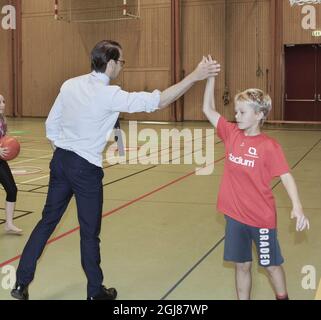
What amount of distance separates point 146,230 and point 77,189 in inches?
88.9

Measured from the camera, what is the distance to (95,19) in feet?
73.4

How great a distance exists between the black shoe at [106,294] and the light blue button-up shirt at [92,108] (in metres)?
0.94

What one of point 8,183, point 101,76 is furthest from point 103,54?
point 8,183

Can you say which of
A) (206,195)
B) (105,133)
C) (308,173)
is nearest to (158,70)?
(308,173)

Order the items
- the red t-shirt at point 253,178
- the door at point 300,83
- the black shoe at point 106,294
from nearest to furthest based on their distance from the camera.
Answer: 1. the red t-shirt at point 253,178
2. the black shoe at point 106,294
3. the door at point 300,83

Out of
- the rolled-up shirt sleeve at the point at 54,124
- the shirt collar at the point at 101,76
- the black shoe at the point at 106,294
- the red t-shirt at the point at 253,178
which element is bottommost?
the black shoe at the point at 106,294

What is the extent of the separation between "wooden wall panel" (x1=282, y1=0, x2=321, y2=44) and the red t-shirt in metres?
17.1

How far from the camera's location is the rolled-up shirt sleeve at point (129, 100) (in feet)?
11.4

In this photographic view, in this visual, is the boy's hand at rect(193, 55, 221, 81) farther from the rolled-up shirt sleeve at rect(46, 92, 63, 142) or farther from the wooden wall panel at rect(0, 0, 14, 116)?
the wooden wall panel at rect(0, 0, 14, 116)

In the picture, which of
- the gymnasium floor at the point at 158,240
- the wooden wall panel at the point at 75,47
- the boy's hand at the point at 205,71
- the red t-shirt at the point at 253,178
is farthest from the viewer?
the wooden wall panel at the point at 75,47

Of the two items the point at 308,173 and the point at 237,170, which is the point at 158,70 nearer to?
the point at 308,173

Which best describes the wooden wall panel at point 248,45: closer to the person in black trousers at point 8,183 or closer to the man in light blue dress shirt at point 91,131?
the person in black trousers at point 8,183

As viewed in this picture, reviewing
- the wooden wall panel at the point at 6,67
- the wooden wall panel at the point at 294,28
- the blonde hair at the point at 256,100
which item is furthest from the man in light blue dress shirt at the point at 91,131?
the wooden wall panel at the point at 6,67

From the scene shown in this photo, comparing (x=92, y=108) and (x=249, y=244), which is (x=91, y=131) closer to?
(x=92, y=108)
